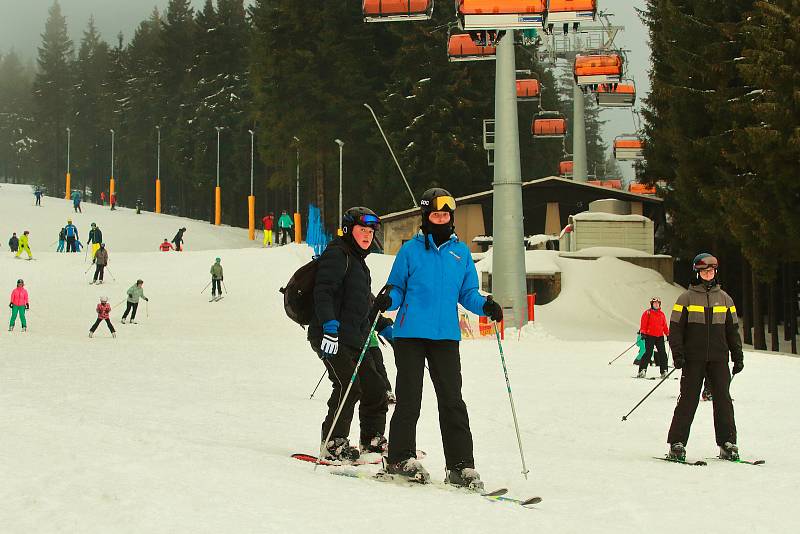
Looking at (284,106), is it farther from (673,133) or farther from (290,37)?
(673,133)

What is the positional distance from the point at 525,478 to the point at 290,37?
55702 millimetres

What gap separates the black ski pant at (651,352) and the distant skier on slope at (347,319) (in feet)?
30.4

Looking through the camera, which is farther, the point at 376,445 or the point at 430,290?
the point at 376,445

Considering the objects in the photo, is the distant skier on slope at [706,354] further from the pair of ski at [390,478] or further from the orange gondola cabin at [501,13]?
the orange gondola cabin at [501,13]

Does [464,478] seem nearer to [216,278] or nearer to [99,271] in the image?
[216,278]

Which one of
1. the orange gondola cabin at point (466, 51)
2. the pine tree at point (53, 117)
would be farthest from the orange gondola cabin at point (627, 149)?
the pine tree at point (53, 117)

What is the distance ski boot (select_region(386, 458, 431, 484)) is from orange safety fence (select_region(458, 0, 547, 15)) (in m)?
18.6

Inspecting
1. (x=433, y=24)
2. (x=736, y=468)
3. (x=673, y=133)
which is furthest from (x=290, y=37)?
(x=736, y=468)

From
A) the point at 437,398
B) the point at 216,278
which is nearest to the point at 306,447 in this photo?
the point at 437,398

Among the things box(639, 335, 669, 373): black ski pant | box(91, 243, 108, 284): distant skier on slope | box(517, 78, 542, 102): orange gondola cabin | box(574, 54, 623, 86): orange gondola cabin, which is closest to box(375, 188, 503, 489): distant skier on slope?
box(639, 335, 669, 373): black ski pant

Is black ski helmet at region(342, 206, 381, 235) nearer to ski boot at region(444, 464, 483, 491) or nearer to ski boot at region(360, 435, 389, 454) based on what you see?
ski boot at region(360, 435, 389, 454)

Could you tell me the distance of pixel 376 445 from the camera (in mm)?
7645

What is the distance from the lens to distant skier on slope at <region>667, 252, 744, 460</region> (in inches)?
338

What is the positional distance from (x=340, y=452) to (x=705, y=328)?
3085 millimetres
